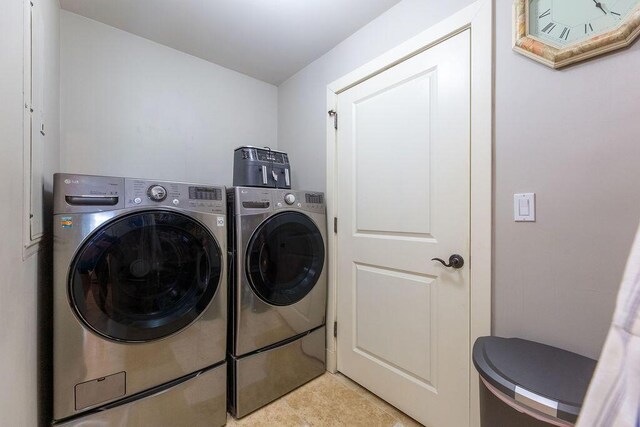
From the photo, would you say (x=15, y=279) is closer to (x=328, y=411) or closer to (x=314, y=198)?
(x=314, y=198)

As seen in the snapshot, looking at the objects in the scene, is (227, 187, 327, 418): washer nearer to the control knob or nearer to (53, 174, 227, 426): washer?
(53, 174, 227, 426): washer

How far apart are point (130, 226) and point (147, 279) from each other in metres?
0.25

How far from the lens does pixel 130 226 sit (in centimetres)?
113

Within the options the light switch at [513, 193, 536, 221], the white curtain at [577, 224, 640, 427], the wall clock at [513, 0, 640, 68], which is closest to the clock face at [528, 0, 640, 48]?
the wall clock at [513, 0, 640, 68]

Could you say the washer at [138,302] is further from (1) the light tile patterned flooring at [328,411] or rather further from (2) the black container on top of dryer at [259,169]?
(2) the black container on top of dryer at [259,169]

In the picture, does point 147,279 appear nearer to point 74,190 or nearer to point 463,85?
point 74,190

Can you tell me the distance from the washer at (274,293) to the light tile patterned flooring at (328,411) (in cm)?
5

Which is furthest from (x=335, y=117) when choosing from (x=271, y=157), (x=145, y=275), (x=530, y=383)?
(x=530, y=383)

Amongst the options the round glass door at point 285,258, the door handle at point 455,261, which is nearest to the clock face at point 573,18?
the door handle at point 455,261

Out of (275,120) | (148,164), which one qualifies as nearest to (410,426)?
(148,164)

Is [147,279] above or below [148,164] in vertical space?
below

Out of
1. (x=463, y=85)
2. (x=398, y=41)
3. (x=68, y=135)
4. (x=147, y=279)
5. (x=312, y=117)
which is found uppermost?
(x=398, y=41)

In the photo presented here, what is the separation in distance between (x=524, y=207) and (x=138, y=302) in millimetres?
1672

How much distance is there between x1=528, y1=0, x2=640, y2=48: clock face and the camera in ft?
2.85
